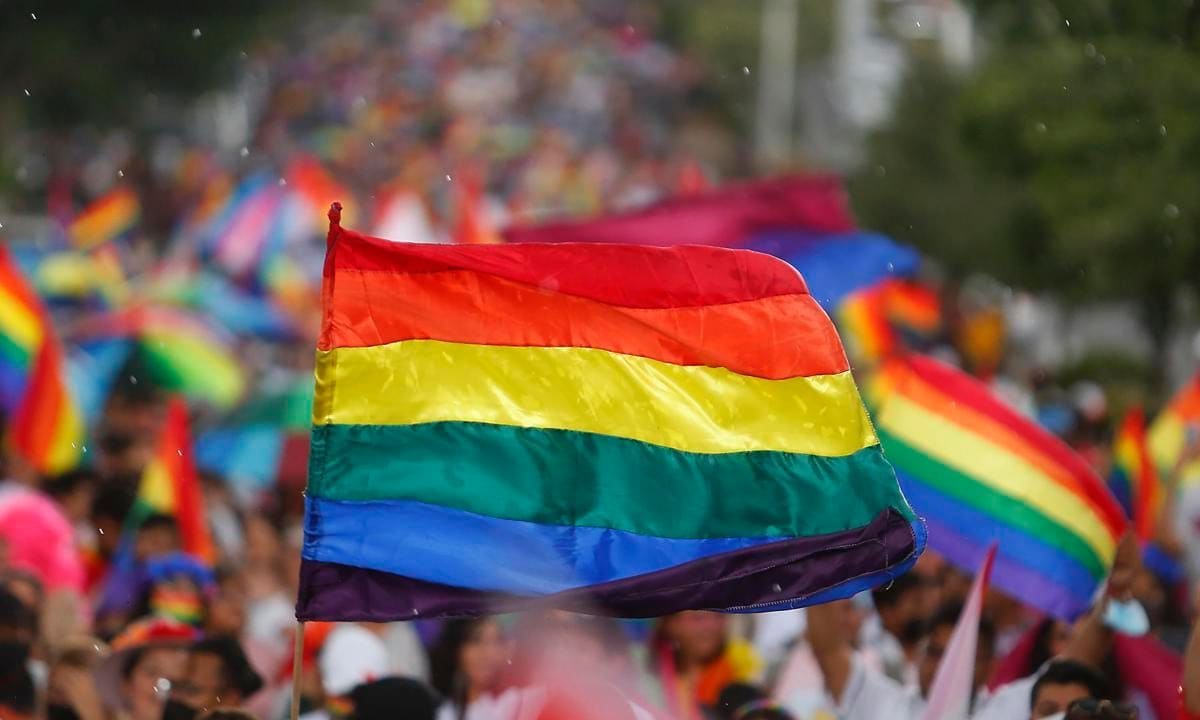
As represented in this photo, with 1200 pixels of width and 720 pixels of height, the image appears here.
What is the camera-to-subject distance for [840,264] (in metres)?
10.9

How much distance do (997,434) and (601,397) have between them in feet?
7.64

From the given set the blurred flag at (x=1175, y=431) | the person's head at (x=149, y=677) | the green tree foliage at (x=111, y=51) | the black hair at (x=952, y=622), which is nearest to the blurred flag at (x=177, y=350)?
the blurred flag at (x=1175, y=431)

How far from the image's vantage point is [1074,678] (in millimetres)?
5934

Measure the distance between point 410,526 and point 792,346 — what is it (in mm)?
1078

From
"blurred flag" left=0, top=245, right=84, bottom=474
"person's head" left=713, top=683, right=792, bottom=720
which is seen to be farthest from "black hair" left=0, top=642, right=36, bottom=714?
→ "blurred flag" left=0, top=245, right=84, bottom=474

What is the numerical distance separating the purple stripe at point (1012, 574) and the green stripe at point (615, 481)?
158cm

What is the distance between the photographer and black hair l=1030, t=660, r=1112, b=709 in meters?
5.93

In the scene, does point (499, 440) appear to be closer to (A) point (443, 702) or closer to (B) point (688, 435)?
(B) point (688, 435)

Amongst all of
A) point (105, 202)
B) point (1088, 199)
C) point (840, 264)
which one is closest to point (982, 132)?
point (1088, 199)

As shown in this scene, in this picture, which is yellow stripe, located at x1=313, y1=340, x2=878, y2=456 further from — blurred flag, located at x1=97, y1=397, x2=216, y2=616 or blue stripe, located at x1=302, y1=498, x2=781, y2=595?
blurred flag, located at x1=97, y1=397, x2=216, y2=616

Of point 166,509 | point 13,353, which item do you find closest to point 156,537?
point 166,509

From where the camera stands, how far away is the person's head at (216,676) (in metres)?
6.09

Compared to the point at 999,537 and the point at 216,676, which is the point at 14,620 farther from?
the point at 999,537

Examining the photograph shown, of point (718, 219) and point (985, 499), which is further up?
point (718, 219)
